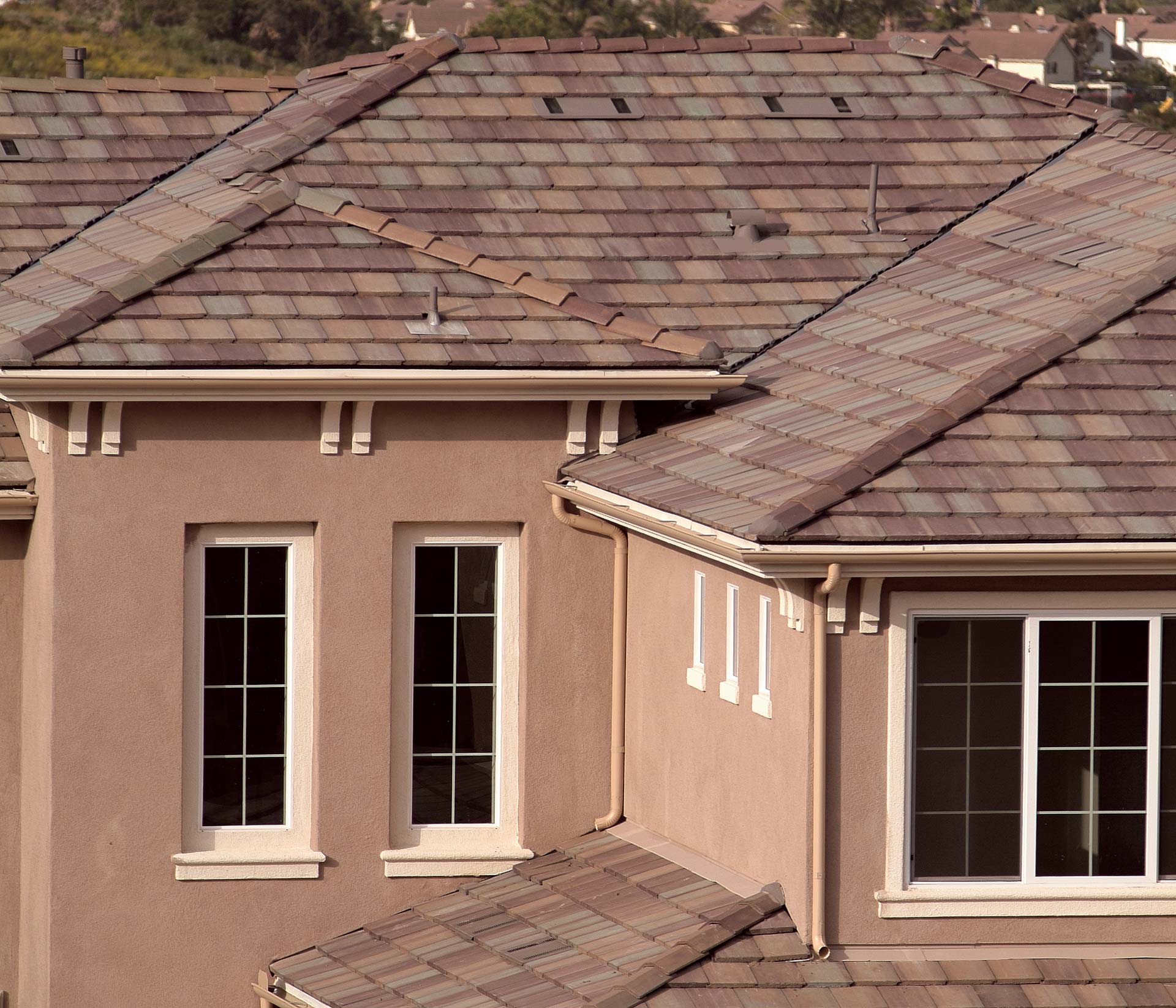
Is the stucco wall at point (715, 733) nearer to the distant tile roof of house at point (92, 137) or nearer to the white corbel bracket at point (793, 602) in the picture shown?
the white corbel bracket at point (793, 602)

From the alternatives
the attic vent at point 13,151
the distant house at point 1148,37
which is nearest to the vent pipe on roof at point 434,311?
the attic vent at point 13,151

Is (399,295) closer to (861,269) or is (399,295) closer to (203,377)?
(203,377)

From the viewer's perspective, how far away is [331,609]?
13945 millimetres

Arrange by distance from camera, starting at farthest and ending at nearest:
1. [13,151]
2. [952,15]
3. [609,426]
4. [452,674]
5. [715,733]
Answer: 1. [952,15]
2. [13,151]
3. [452,674]
4. [609,426]
5. [715,733]

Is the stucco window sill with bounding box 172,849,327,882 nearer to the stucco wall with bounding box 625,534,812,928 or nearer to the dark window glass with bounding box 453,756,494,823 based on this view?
the dark window glass with bounding box 453,756,494,823

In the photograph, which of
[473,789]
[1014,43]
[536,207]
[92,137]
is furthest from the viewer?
[1014,43]

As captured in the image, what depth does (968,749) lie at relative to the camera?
40.3 ft

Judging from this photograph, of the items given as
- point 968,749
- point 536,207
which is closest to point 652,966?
point 968,749

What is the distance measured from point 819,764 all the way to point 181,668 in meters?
4.48

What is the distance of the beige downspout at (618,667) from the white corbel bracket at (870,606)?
8.57 ft

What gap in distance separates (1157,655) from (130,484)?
666cm

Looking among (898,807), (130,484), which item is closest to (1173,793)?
(898,807)

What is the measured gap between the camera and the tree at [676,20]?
319ft

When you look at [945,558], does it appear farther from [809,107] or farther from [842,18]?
[842,18]
